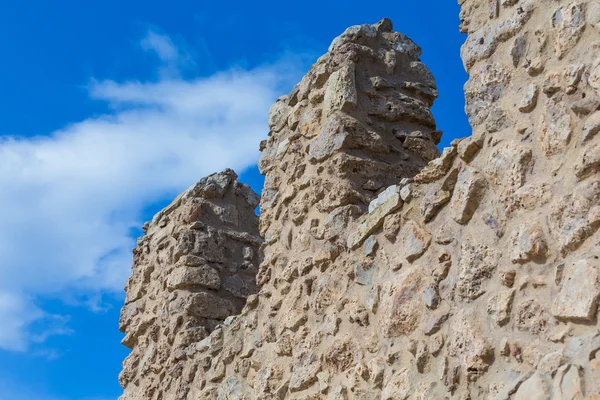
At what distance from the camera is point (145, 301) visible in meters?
7.31

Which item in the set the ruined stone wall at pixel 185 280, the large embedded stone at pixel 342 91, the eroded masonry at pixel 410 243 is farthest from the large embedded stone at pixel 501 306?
the ruined stone wall at pixel 185 280

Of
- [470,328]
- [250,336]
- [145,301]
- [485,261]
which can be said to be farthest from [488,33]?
[145,301]

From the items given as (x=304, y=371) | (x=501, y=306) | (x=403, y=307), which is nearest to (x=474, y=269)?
(x=501, y=306)

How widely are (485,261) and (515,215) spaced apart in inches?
9.5

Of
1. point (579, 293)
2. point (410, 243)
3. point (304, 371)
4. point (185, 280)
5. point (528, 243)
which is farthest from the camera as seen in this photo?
point (185, 280)

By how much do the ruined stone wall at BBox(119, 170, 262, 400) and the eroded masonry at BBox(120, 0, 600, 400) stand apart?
2 centimetres

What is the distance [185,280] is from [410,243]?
9.68 ft

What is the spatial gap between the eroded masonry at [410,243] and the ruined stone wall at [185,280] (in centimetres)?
2

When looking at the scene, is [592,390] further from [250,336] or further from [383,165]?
[250,336]

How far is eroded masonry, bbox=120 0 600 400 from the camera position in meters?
3.18

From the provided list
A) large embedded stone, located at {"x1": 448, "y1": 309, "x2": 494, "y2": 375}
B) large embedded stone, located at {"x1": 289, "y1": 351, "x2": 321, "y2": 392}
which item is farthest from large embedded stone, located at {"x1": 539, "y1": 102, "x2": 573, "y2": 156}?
large embedded stone, located at {"x1": 289, "y1": 351, "x2": 321, "y2": 392}

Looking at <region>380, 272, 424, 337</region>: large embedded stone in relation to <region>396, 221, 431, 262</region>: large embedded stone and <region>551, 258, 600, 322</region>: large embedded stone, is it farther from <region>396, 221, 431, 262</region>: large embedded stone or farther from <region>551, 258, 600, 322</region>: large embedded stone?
<region>551, 258, 600, 322</region>: large embedded stone

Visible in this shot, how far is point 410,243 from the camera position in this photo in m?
4.11

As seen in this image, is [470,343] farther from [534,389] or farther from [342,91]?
[342,91]
